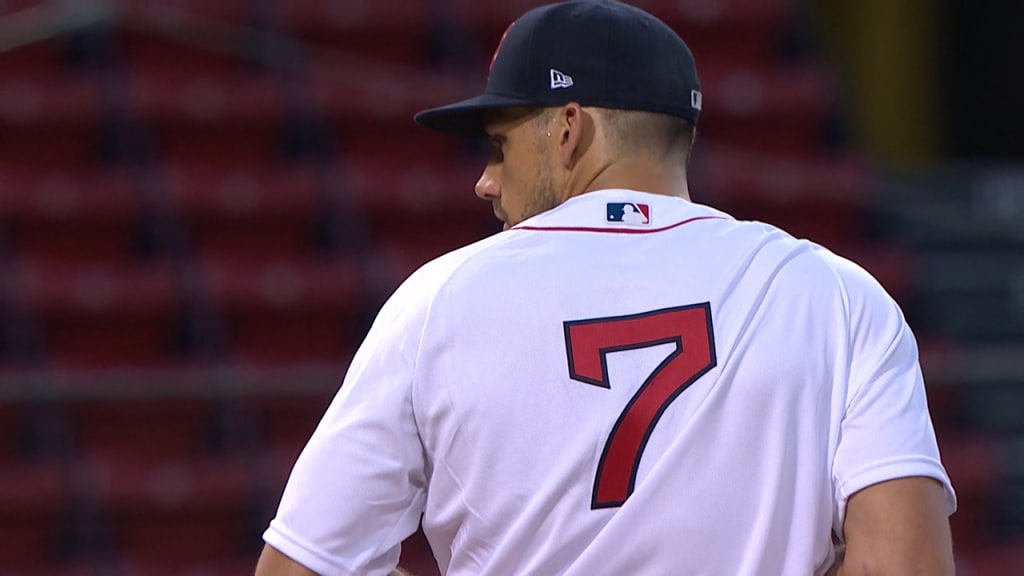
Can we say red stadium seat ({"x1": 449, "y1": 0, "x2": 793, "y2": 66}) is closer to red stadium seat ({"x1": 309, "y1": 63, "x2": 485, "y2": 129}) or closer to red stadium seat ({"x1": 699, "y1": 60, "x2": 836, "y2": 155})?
red stadium seat ({"x1": 699, "y1": 60, "x2": 836, "y2": 155})

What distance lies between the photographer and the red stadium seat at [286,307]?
5.07 meters

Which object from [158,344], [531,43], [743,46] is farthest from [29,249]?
[531,43]

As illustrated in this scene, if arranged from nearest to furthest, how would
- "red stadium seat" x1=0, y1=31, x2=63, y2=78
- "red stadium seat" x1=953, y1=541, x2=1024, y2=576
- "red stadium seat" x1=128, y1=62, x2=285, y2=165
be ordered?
1. "red stadium seat" x1=953, y1=541, x2=1024, y2=576
2. "red stadium seat" x1=128, y1=62, x2=285, y2=165
3. "red stadium seat" x1=0, y1=31, x2=63, y2=78

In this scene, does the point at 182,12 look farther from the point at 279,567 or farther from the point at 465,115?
the point at 279,567

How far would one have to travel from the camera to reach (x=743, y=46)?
665 cm

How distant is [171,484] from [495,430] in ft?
10.6

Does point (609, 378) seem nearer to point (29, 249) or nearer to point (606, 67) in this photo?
point (606, 67)

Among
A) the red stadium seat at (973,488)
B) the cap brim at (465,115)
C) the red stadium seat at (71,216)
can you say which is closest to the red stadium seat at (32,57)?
the red stadium seat at (71,216)

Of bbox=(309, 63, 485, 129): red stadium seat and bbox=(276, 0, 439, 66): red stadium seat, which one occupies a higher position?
bbox=(276, 0, 439, 66): red stadium seat

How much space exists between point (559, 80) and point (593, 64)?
0.13ft

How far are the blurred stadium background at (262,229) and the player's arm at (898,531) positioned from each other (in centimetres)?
277

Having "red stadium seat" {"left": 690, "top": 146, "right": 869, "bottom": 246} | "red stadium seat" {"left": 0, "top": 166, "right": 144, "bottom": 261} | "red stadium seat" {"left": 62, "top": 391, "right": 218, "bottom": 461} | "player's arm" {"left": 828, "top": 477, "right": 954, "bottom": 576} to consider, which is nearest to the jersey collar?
"player's arm" {"left": 828, "top": 477, "right": 954, "bottom": 576}

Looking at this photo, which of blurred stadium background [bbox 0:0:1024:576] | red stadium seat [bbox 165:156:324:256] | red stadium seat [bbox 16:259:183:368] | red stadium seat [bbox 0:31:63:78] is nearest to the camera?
blurred stadium background [bbox 0:0:1024:576]

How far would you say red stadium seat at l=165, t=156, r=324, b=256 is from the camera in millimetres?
5293
